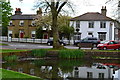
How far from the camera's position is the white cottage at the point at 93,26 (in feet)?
191

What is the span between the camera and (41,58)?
1025 inches

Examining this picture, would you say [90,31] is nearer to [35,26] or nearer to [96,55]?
[35,26]

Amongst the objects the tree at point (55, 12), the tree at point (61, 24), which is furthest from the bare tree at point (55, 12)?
the tree at point (61, 24)

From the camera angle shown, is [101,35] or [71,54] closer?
[71,54]

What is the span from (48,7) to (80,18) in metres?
29.7

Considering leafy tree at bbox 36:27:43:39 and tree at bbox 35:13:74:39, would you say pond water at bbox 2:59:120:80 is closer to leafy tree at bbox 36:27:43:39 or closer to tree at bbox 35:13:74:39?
tree at bbox 35:13:74:39

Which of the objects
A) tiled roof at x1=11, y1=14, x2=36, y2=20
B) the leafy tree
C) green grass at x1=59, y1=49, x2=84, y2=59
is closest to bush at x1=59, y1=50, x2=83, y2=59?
green grass at x1=59, y1=49, x2=84, y2=59

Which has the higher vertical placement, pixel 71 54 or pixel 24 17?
pixel 24 17

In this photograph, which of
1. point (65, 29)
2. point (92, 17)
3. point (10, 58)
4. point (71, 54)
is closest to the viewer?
point (10, 58)

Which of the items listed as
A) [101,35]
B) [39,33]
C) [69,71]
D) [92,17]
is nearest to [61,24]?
[39,33]

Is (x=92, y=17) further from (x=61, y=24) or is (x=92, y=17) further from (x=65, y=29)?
(x=65, y=29)

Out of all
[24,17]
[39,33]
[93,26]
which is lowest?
[39,33]

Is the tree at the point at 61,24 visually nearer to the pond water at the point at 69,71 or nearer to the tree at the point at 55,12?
the tree at the point at 55,12

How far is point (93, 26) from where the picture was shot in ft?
194
